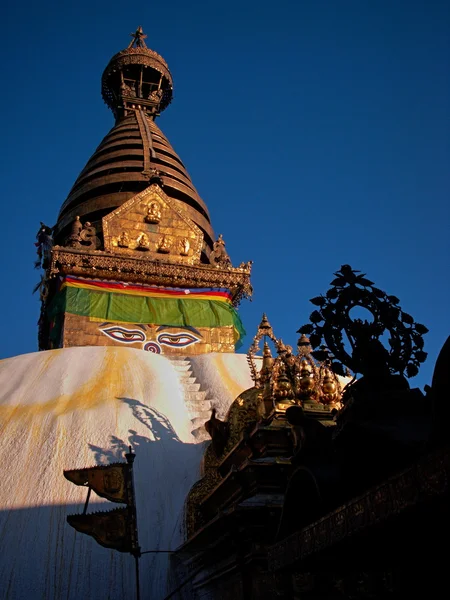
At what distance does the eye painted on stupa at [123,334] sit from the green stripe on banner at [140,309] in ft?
1.04

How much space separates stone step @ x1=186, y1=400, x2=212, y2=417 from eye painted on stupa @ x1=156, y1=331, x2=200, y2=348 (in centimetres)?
503

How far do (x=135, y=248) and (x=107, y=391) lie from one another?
28.6 feet

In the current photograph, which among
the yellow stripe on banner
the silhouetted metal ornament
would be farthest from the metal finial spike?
the yellow stripe on banner

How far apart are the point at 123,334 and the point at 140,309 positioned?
1.01 m

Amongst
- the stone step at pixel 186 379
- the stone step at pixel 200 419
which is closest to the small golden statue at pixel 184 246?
the stone step at pixel 186 379

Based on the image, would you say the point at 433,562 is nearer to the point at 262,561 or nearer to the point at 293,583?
the point at 293,583

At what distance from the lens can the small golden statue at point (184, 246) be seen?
1886 cm

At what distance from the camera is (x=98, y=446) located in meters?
8.79

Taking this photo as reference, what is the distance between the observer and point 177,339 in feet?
53.1

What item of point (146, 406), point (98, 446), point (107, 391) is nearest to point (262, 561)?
point (98, 446)

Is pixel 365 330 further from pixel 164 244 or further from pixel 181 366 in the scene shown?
pixel 164 244

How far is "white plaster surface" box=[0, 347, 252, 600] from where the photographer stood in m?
7.07

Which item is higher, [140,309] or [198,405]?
[140,309]

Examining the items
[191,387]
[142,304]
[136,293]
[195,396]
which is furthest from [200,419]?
[136,293]
